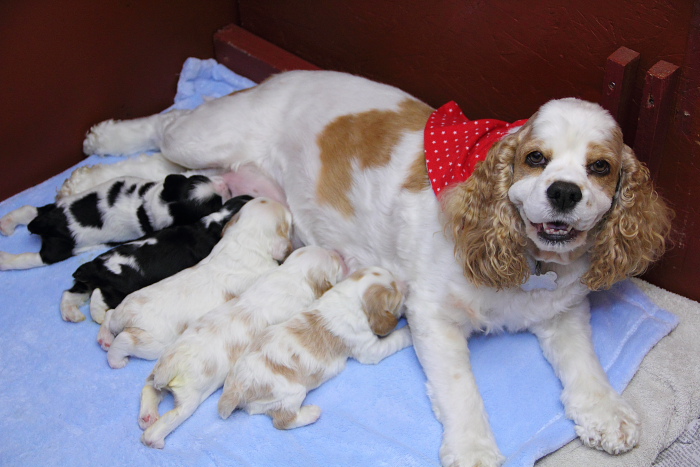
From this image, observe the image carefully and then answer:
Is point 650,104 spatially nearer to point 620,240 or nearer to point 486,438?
point 620,240

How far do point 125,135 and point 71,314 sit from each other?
49.2 inches

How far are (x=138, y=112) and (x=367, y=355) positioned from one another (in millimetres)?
2302

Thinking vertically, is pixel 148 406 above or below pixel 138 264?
below

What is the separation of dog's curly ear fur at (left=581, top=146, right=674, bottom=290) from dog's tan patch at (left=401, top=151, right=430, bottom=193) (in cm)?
74

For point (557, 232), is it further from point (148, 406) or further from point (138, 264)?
point (138, 264)

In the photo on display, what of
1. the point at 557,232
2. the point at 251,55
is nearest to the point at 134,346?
the point at 557,232

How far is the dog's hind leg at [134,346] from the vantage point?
10.0 ft

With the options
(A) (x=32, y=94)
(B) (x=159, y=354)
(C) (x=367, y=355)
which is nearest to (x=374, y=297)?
(C) (x=367, y=355)

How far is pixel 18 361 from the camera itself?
329cm

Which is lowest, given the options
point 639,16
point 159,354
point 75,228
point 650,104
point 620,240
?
point 159,354

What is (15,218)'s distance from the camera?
150 inches

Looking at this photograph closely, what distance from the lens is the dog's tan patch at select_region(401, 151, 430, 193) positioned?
123 inches

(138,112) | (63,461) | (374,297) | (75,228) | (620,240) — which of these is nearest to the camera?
(620,240)

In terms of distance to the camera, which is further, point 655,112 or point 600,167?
point 655,112
